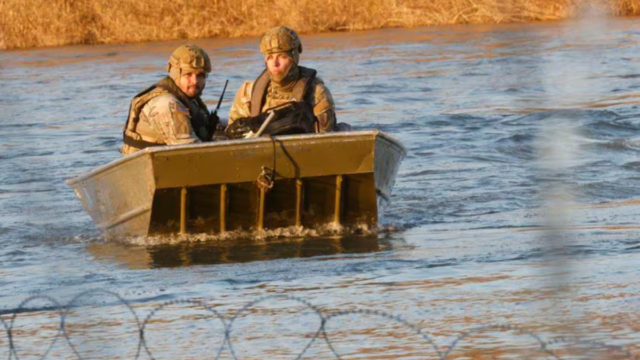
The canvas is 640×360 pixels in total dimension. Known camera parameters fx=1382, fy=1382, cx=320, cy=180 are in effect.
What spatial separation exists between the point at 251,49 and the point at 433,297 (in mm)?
25692

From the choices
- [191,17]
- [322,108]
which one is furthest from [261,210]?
→ [191,17]

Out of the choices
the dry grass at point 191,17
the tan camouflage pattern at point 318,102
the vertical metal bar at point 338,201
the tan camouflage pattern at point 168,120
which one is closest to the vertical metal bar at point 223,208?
the tan camouflage pattern at point 168,120

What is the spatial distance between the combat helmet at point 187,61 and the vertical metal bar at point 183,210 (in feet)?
2.79

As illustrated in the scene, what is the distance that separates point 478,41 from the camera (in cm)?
3123

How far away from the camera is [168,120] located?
974 centimetres

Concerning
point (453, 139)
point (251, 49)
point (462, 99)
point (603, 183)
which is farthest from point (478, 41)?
point (603, 183)

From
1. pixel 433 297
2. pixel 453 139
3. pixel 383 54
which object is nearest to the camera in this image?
pixel 433 297

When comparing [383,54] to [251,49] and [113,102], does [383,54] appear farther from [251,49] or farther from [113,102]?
[113,102]

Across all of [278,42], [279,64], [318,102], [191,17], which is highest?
[278,42]

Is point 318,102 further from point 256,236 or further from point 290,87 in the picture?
point 256,236

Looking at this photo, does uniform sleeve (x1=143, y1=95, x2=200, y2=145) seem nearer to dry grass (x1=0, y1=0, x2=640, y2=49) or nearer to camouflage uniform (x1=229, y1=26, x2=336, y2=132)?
camouflage uniform (x1=229, y1=26, x2=336, y2=132)

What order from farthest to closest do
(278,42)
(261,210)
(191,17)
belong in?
(191,17) < (278,42) < (261,210)

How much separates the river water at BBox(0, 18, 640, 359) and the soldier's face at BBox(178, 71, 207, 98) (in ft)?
3.65

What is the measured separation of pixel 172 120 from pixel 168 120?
1.3 inches
